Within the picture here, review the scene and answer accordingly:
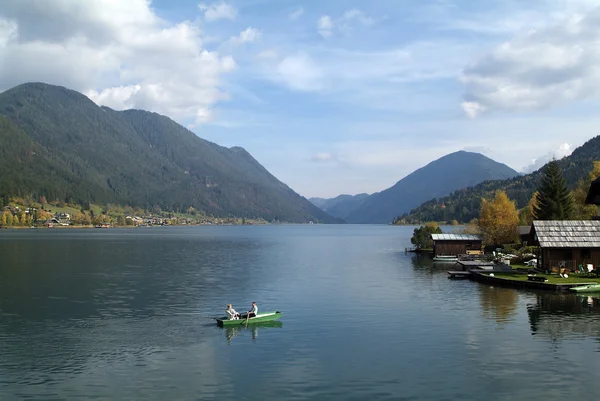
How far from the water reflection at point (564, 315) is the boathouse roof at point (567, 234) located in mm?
14532

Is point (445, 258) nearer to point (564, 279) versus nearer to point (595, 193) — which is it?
point (595, 193)

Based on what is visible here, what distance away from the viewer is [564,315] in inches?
2079

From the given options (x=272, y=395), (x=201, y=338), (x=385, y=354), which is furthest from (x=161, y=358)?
(x=385, y=354)

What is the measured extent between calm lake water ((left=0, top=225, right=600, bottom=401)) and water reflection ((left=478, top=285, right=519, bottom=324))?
231mm

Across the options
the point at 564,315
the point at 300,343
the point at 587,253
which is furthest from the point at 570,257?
the point at 300,343

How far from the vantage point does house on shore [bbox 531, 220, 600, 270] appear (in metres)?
77.2

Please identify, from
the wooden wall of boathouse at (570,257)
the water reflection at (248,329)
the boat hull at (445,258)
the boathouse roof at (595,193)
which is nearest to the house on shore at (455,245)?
the boat hull at (445,258)

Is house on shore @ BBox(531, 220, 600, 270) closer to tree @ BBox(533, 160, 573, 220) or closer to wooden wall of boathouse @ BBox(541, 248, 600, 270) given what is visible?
wooden wall of boathouse @ BBox(541, 248, 600, 270)

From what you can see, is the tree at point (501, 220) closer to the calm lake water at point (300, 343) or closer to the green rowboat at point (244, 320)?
the calm lake water at point (300, 343)

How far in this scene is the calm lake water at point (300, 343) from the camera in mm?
31500

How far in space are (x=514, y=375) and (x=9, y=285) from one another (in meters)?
70.5

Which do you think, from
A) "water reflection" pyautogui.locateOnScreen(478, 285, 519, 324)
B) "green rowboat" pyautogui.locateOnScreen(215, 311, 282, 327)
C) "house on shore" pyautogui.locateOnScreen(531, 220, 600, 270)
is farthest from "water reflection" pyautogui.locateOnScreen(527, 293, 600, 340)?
"green rowboat" pyautogui.locateOnScreen(215, 311, 282, 327)

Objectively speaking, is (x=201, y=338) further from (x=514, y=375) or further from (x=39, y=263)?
(x=39, y=263)

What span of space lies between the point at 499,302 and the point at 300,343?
30.0m
